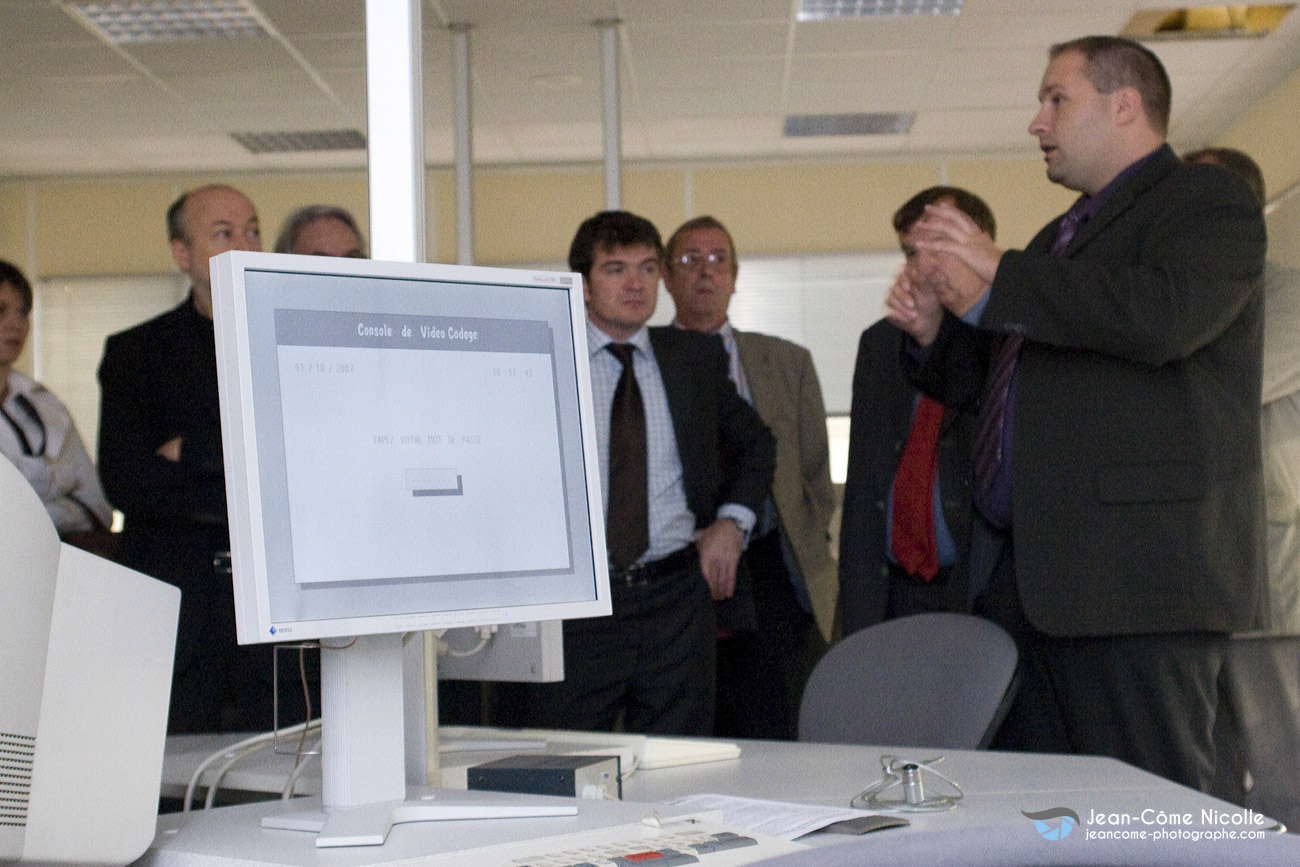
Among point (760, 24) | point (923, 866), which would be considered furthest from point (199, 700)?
point (760, 24)

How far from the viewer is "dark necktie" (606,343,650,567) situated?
2707 millimetres

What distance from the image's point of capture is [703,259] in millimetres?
3777

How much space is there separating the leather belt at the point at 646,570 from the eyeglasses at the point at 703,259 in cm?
121

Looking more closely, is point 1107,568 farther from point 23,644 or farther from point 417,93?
point 23,644

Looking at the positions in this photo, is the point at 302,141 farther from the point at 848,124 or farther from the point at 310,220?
the point at 310,220

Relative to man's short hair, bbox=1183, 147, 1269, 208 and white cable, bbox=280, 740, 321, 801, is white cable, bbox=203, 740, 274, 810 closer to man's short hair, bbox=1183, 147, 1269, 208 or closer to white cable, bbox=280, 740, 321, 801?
white cable, bbox=280, 740, 321, 801

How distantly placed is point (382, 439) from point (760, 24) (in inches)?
189

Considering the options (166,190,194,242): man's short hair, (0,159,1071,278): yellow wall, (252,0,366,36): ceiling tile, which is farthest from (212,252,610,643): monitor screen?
(0,159,1071,278): yellow wall

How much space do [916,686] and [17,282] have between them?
2.71 metres

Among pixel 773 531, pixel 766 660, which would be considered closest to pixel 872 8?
pixel 773 531

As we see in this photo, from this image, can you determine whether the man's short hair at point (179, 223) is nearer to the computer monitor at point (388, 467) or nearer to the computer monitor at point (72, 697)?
the computer monitor at point (388, 467)

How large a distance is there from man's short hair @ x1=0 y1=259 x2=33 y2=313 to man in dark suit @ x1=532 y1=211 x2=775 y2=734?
1.55 meters

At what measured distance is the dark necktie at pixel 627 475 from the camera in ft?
8.88

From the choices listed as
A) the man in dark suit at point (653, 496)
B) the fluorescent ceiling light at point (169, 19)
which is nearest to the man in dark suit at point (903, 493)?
the man in dark suit at point (653, 496)
